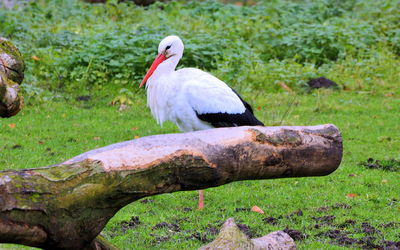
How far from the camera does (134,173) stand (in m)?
3.48

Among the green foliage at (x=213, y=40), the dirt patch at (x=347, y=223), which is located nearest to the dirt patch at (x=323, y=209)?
the dirt patch at (x=347, y=223)

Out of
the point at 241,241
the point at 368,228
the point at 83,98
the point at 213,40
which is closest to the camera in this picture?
the point at 241,241

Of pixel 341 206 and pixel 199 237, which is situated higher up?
pixel 199 237

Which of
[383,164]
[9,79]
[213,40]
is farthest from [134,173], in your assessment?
[213,40]

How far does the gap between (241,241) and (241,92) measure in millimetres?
5952

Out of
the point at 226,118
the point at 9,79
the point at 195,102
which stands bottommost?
the point at 226,118

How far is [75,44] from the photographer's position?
11164 millimetres

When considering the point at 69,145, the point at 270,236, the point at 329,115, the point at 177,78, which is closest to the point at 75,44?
the point at 69,145

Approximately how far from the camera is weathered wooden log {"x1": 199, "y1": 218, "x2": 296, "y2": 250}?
4.08 metres

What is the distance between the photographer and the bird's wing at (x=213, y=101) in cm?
602

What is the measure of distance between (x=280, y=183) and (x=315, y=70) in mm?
4651

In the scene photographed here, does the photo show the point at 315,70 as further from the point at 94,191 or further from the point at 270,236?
the point at 94,191

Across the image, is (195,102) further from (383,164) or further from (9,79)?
(9,79)

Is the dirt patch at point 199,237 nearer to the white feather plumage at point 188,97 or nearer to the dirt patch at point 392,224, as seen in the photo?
the white feather plumage at point 188,97
